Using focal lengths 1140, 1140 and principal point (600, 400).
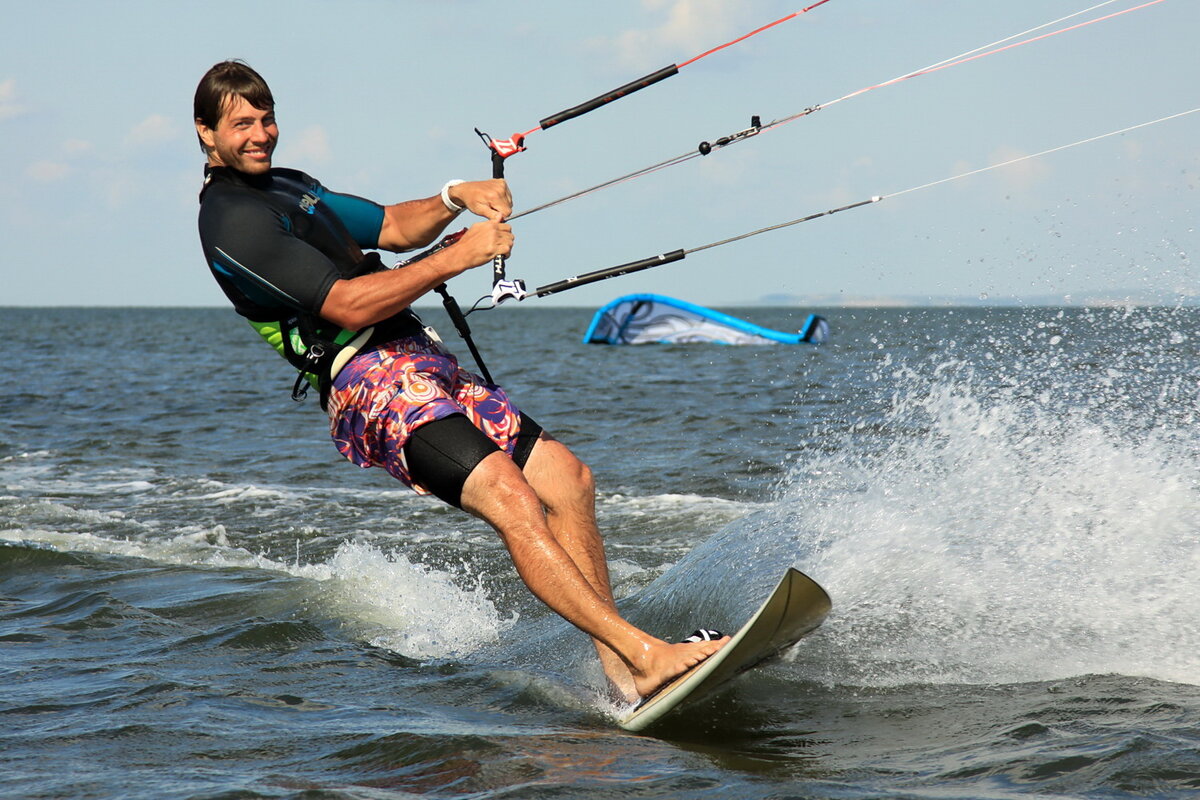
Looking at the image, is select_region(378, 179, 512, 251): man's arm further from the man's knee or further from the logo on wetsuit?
the man's knee

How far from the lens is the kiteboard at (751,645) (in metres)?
3.47

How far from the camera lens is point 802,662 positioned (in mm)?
4273

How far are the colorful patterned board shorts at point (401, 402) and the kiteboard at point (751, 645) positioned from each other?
1.07 meters

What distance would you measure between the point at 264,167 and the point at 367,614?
2.35 meters

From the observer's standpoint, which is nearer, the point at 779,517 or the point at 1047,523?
the point at 1047,523

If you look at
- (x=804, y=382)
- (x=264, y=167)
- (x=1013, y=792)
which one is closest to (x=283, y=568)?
(x=264, y=167)

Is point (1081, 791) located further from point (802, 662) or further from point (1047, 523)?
point (1047, 523)

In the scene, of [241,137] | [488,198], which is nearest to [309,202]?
[241,137]

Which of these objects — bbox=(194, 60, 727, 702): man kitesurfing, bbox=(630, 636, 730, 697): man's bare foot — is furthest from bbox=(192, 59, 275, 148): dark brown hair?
bbox=(630, 636, 730, 697): man's bare foot

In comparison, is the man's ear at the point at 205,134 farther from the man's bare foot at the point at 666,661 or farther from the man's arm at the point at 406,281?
the man's bare foot at the point at 666,661

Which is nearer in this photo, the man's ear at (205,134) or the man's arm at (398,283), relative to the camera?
the man's arm at (398,283)

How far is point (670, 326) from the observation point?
41.2 m

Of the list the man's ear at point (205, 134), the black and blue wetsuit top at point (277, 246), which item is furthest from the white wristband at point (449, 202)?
the man's ear at point (205, 134)

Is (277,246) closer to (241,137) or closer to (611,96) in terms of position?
(241,137)
